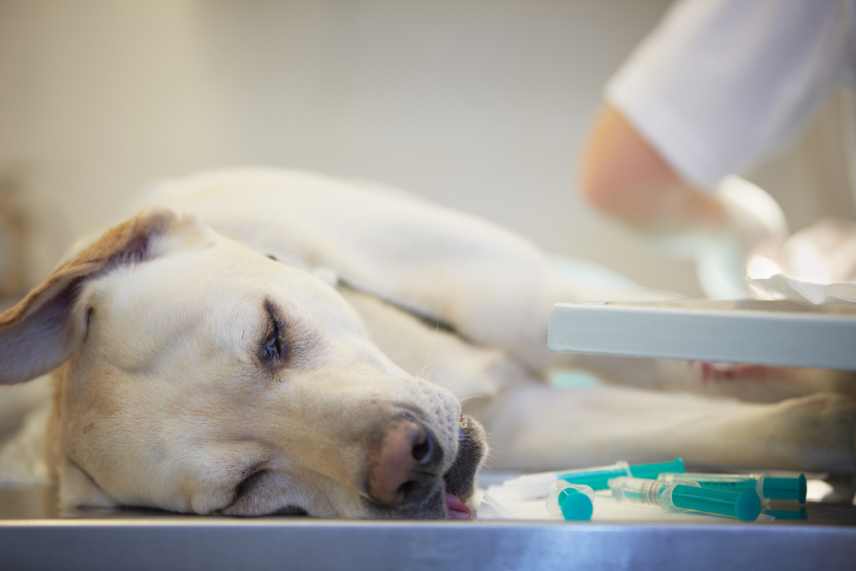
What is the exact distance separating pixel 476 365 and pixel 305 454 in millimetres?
→ 462

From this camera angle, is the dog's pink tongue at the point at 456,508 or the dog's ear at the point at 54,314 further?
the dog's ear at the point at 54,314

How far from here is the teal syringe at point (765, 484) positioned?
0.75 meters

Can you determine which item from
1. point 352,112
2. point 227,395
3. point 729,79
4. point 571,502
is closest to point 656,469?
point 571,502

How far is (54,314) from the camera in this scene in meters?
0.97

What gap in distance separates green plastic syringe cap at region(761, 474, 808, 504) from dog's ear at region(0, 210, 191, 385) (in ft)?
2.40

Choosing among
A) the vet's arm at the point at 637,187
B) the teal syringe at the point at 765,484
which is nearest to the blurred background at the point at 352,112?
the vet's arm at the point at 637,187

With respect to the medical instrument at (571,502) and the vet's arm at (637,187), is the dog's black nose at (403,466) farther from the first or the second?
the vet's arm at (637,187)

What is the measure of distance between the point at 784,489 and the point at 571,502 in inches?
8.0

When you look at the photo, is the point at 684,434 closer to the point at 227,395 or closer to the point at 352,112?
the point at 227,395

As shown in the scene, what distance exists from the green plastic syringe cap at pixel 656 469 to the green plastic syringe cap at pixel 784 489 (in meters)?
0.11

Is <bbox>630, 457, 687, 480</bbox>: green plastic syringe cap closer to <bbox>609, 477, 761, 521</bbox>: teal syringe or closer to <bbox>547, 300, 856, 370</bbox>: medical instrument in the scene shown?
<bbox>609, 477, 761, 521</bbox>: teal syringe

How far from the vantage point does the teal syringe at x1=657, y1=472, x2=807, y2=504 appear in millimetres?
749

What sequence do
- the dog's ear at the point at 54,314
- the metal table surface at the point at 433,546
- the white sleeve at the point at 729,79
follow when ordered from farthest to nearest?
the white sleeve at the point at 729,79 → the dog's ear at the point at 54,314 → the metal table surface at the point at 433,546

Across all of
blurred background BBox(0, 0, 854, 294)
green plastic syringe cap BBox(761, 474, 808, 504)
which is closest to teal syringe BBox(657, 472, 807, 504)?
green plastic syringe cap BBox(761, 474, 808, 504)
